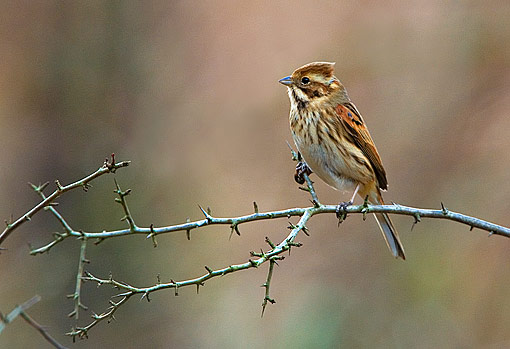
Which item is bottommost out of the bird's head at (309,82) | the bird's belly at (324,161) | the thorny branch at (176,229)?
the bird's belly at (324,161)

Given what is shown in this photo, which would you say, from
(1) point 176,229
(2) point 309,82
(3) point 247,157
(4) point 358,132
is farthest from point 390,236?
(3) point 247,157

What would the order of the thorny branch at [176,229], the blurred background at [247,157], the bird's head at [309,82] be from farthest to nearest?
the blurred background at [247,157]
the bird's head at [309,82]
the thorny branch at [176,229]

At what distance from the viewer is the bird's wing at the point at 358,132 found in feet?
20.2

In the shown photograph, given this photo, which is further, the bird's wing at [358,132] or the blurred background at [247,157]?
the blurred background at [247,157]

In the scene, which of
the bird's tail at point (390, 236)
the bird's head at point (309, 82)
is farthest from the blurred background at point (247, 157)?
the bird's head at point (309, 82)

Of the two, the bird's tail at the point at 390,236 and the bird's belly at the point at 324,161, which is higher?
the bird's belly at the point at 324,161

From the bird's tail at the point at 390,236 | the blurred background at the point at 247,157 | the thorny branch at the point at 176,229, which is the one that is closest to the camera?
the thorny branch at the point at 176,229

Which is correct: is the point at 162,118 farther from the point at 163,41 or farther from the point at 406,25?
the point at 406,25

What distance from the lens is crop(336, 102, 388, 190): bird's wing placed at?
6.17 metres

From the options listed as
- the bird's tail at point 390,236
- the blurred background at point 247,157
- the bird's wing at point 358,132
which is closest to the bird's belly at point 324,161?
the bird's wing at point 358,132


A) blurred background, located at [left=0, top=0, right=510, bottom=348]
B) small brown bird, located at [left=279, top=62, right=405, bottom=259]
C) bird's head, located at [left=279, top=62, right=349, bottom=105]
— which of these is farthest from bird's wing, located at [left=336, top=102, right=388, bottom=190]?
blurred background, located at [left=0, top=0, right=510, bottom=348]

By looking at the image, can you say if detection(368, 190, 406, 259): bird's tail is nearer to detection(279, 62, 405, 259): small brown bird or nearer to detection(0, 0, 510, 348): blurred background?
detection(279, 62, 405, 259): small brown bird

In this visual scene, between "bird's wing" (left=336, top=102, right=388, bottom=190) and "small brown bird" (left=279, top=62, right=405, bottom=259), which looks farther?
"bird's wing" (left=336, top=102, right=388, bottom=190)

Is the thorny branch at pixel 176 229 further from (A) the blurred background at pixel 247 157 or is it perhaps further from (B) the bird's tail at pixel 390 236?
(A) the blurred background at pixel 247 157
